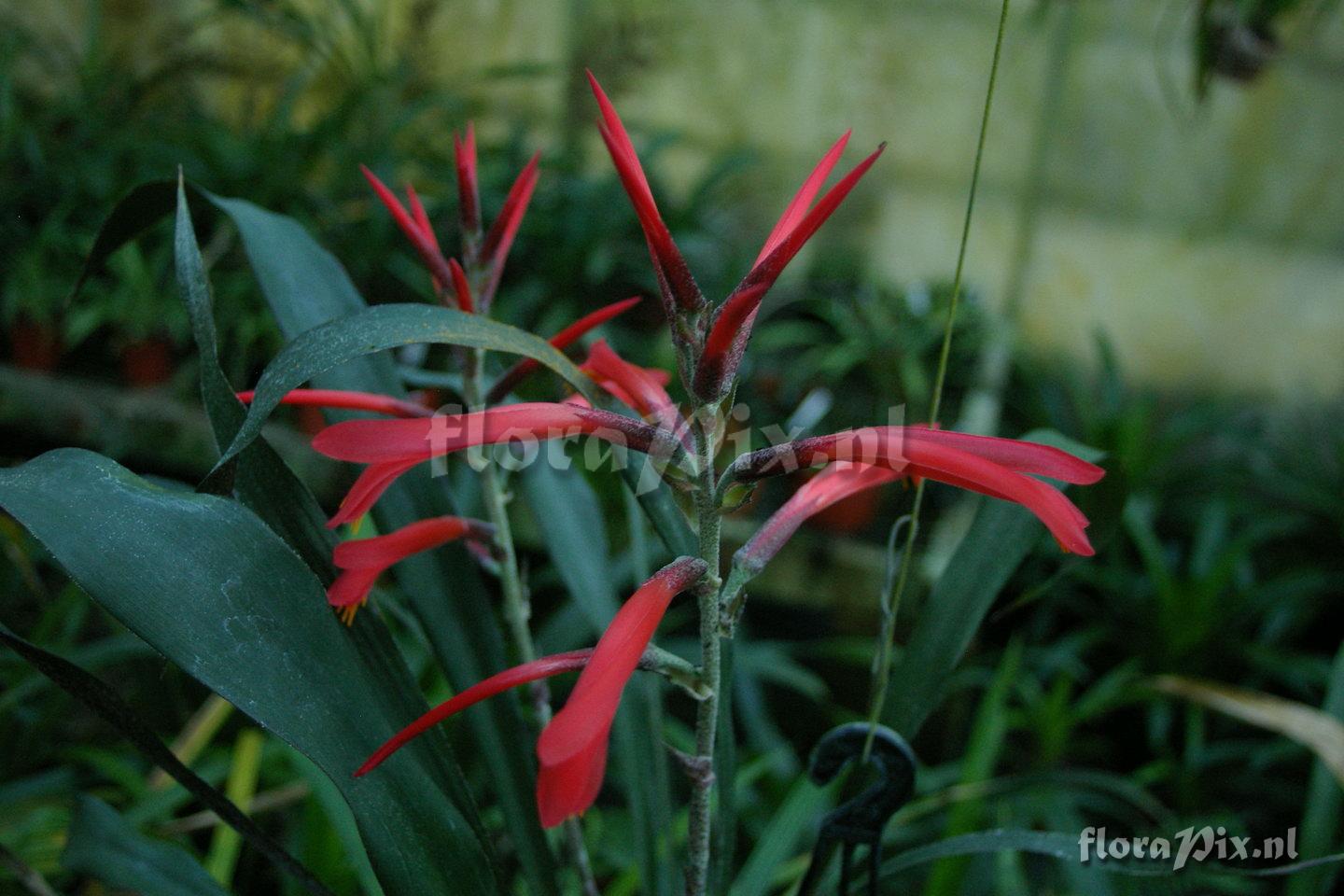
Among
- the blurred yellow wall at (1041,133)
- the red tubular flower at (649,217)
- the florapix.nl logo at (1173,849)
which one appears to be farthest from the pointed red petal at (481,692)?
the blurred yellow wall at (1041,133)

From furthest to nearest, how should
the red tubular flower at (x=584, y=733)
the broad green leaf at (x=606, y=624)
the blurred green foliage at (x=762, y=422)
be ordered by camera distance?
the blurred green foliage at (x=762, y=422) < the broad green leaf at (x=606, y=624) < the red tubular flower at (x=584, y=733)

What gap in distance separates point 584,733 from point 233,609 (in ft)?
0.38

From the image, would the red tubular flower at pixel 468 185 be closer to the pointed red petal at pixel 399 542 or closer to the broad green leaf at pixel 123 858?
the pointed red petal at pixel 399 542

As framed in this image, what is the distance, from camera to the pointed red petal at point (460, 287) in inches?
14.4

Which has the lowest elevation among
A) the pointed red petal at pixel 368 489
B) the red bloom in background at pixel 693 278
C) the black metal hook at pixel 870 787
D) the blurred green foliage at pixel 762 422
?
the blurred green foliage at pixel 762 422

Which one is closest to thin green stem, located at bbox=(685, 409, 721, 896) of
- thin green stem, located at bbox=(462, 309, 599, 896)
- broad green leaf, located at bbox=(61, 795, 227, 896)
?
thin green stem, located at bbox=(462, 309, 599, 896)

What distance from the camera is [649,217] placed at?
26 centimetres

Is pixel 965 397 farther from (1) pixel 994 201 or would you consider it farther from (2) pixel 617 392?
(2) pixel 617 392

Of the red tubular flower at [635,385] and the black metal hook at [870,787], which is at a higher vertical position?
the red tubular flower at [635,385]

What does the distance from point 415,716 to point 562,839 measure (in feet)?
0.65

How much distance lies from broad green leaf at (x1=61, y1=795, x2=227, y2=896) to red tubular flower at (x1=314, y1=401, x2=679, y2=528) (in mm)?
267

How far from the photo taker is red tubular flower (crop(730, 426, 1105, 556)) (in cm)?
24

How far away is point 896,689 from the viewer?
1.39 feet

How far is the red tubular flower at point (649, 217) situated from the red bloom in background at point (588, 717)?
0.08 m
